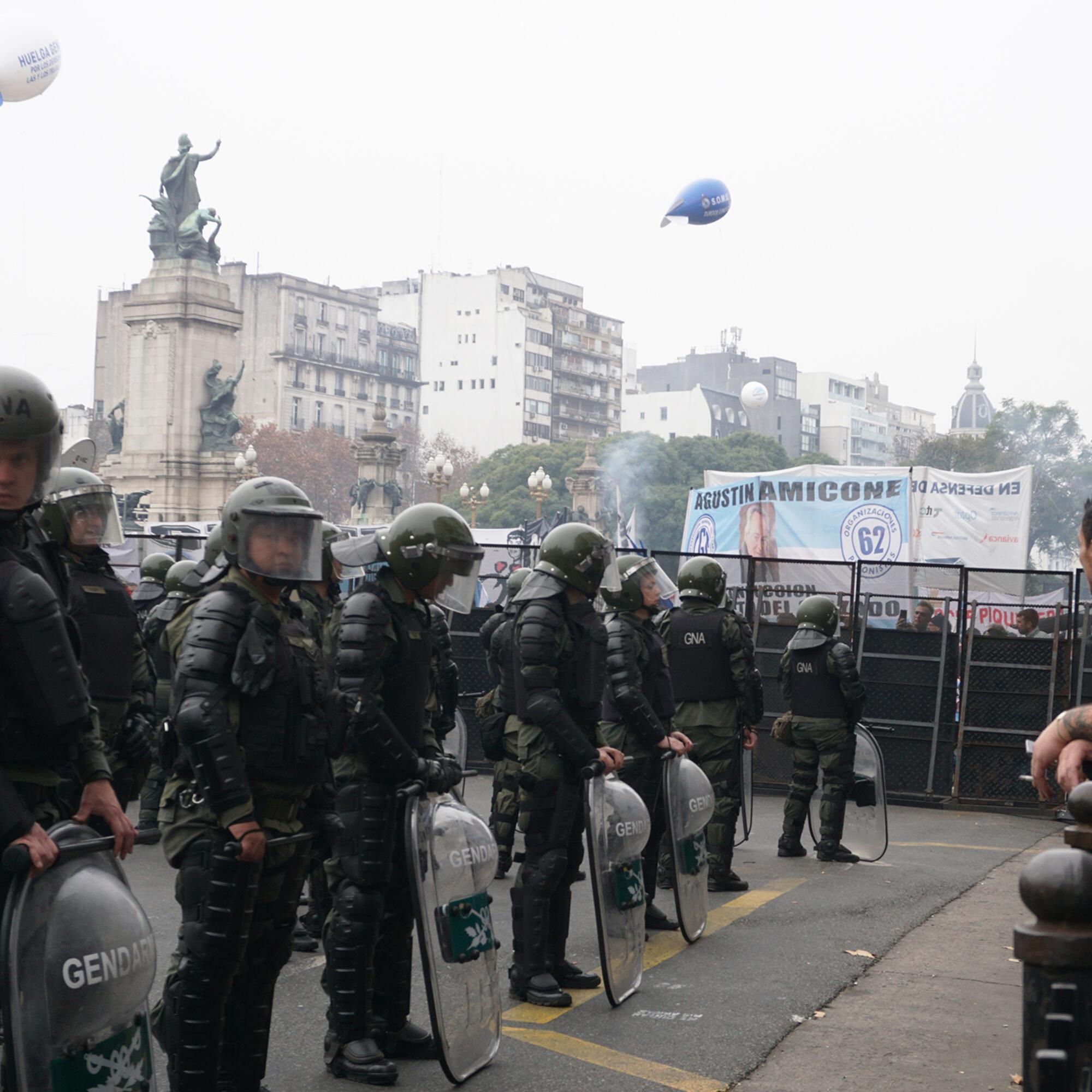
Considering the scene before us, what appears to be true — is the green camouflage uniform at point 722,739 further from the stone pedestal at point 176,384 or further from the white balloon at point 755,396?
the white balloon at point 755,396

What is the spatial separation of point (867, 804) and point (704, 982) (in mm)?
4282

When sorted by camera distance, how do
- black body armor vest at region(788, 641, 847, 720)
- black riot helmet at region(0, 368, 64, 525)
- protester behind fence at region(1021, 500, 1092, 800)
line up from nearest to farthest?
protester behind fence at region(1021, 500, 1092, 800) → black riot helmet at region(0, 368, 64, 525) → black body armor vest at region(788, 641, 847, 720)

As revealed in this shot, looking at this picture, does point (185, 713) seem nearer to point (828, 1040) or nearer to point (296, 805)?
point (296, 805)

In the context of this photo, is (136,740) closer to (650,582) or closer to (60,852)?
(60,852)

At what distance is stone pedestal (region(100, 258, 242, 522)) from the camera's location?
49188 millimetres

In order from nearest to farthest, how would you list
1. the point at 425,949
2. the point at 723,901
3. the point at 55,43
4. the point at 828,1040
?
the point at 425,949, the point at 828,1040, the point at 723,901, the point at 55,43

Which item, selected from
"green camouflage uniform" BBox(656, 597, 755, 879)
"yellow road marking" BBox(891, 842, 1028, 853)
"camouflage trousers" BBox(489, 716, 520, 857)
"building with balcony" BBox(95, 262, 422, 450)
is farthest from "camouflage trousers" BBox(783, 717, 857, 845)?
"building with balcony" BBox(95, 262, 422, 450)

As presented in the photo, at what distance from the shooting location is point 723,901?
355 inches

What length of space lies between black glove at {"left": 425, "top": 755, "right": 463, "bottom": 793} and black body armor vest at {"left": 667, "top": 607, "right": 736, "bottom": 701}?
14.1 feet

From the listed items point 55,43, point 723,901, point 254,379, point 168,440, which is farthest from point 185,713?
point 254,379

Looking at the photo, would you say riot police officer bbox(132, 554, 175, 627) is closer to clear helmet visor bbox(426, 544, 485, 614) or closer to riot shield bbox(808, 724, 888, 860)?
riot shield bbox(808, 724, 888, 860)

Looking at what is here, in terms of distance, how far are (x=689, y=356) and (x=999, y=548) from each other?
12405cm

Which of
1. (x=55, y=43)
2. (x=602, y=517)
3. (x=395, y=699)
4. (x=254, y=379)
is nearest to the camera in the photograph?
(x=395, y=699)

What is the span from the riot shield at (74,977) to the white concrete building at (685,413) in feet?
405
